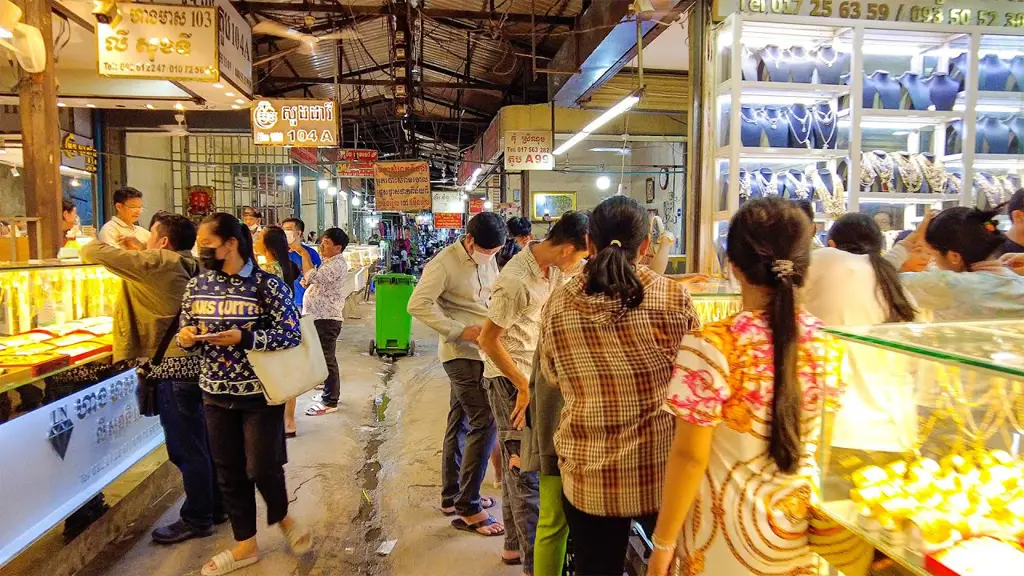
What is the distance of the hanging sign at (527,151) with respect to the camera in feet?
38.3

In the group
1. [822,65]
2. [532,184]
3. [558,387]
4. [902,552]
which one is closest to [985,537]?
[902,552]

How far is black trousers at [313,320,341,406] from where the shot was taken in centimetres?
624

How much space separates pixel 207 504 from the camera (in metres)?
3.93

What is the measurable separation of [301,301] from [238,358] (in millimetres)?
3719

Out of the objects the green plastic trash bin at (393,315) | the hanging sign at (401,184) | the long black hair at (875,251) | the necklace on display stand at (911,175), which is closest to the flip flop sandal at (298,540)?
the long black hair at (875,251)

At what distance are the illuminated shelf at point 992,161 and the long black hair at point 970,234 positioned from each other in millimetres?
2595

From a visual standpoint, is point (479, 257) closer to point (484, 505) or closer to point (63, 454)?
point (484, 505)

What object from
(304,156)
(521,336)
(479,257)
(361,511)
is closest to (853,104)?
(479,257)

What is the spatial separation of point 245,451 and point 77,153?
344 inches

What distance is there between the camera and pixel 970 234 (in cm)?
278

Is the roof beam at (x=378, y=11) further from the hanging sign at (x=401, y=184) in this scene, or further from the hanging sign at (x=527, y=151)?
the hanging sign at (x=401, y=184)

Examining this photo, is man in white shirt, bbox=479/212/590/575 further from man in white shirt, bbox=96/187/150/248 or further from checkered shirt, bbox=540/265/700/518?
man in white shirt, bbox=96/187/150/248

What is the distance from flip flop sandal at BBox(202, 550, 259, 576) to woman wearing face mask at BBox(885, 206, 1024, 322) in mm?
3644

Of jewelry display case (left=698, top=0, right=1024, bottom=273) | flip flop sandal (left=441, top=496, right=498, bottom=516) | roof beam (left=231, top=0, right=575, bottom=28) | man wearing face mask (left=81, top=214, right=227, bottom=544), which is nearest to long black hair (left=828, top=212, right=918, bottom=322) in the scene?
jewelry display case (left=698, top=0, right=1024, bottom=273)
